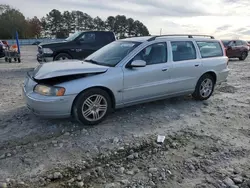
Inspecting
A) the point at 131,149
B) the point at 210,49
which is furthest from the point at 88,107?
the point at 210,49

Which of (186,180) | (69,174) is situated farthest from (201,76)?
(69,174)

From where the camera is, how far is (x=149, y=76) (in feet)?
15.5

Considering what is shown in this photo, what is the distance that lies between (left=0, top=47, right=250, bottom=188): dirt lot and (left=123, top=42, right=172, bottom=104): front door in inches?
17.2

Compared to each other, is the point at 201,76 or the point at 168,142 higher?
the point at 201,76

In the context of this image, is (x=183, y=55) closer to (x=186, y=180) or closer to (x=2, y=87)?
(x=186, y=180)

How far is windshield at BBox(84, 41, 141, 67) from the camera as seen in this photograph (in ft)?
15.3

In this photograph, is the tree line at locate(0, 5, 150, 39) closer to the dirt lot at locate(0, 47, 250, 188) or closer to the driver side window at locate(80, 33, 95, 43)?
the driver side window at locate(80, 33, 95, 43)

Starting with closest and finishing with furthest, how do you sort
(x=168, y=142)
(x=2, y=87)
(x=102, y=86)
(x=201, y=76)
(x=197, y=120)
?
(x=168, y=142)
(x=102, y=86)
(x=197, y=120)
(x=201, y=76)
(x=2, y=87)

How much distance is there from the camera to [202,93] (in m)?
5.89

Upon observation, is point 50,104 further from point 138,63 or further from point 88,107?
point 138,63

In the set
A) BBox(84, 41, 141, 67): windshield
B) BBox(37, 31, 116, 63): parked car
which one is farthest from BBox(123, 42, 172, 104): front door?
BBox(37, 31, 116, 63): parked car

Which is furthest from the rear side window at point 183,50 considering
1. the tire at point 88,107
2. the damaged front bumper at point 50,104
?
the damaged front bumper at point 50,104

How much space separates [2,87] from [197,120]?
564 cm

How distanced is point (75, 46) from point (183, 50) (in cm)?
643
